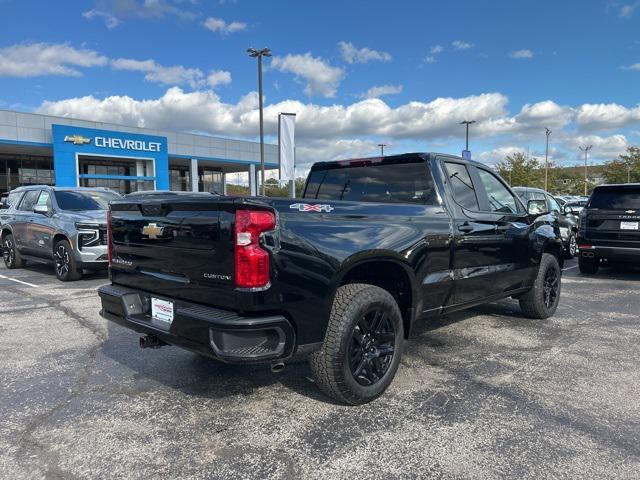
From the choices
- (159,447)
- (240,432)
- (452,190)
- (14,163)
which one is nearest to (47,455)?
(159,447)

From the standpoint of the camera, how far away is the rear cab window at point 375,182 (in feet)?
Answer: 14.6

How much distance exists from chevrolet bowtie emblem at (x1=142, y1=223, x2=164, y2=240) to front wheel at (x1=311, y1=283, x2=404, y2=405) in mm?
1322

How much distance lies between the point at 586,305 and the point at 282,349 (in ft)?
18.4

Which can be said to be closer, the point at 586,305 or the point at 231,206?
the point at 231,206

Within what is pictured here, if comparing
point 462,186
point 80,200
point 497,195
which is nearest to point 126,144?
point 80,200

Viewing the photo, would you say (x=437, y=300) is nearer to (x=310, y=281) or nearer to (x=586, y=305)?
(x=310, y=281)

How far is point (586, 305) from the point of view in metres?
6.93

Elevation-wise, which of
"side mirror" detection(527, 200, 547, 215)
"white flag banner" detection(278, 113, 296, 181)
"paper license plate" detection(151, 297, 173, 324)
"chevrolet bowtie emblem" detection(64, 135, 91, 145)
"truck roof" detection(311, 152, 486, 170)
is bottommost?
"paper license plate" detection(151, 297, 173, 324)

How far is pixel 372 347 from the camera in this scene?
11.7ft

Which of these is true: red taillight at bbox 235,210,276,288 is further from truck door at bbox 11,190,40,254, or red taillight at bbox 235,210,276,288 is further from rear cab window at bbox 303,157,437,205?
truck door at bbox 11,190,40,254

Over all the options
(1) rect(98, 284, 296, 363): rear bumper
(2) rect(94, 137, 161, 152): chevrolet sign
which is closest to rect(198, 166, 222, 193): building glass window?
(2) rect(94, 137, 161, 152): chevrolet sign

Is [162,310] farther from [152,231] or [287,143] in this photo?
[287,143]

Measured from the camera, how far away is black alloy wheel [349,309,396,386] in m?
3.46

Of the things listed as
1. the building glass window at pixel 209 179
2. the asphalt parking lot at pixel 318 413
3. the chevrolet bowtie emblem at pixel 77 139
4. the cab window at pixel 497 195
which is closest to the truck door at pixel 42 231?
the asphalt parking lot at pixel 318 413
